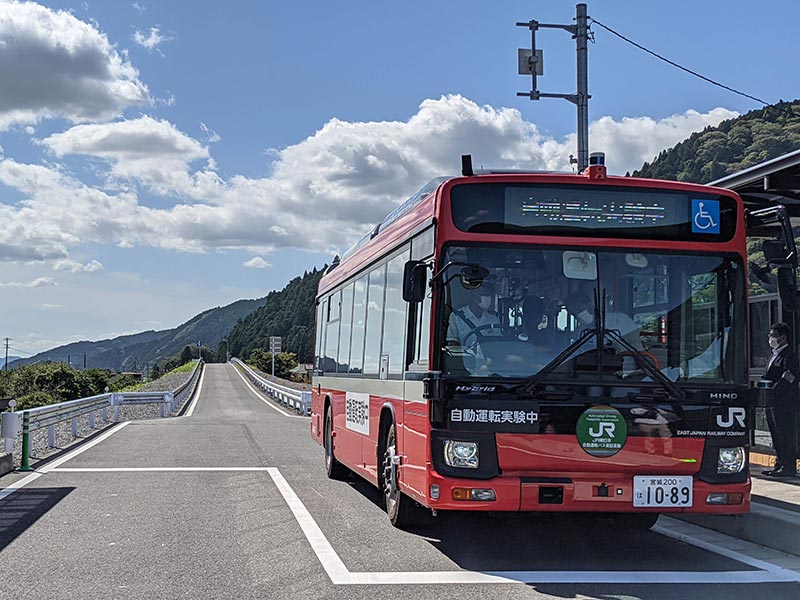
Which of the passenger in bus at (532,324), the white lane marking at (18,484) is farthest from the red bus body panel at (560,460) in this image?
the white lane marking at (18,484)

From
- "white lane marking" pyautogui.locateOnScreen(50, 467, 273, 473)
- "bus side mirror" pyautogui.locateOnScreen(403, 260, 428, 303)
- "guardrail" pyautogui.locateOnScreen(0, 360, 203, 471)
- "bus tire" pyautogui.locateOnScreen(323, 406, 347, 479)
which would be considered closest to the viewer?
"bus side mirror" pyautogui.locateOnScreen(403, 260, 428, 303)

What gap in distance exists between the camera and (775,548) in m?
8.99

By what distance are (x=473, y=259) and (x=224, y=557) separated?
318 cm

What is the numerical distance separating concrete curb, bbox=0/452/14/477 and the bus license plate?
1044cm

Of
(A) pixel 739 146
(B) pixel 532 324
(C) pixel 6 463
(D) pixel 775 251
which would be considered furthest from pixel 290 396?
(B) pixel 532 324

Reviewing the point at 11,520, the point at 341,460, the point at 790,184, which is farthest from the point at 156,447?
the point at 790,184

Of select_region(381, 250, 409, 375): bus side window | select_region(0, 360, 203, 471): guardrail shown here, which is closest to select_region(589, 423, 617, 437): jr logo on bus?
select_region(381, 250, 409, 375): bus side window

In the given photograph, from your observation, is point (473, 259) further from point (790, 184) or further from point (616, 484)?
point (790, 184)

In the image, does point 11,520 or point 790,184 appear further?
point 790,184

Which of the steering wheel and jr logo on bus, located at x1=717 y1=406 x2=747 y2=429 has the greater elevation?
the steering wheel

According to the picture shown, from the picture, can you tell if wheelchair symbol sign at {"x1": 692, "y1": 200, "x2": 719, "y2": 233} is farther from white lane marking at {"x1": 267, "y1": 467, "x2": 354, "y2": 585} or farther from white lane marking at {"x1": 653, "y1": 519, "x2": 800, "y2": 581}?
white lane marking at {"x1": 267, "y1": 467, "x2": 354, "y2": 585}

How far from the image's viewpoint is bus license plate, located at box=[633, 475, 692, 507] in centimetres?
795

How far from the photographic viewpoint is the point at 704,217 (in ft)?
27.9

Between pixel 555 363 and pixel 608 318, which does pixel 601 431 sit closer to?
pixel 555 363
